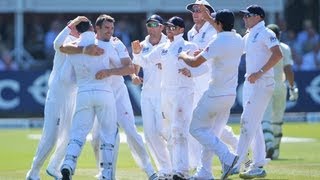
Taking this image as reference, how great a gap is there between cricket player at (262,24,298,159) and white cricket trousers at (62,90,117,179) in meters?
5.21

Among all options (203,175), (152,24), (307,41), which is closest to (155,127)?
(203,175)

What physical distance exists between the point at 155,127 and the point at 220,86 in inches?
55.3

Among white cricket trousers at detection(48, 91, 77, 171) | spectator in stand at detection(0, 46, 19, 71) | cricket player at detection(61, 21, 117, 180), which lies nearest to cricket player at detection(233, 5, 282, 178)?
cricket player at detection(61, 21, 117, 180)

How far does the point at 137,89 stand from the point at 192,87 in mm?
13196

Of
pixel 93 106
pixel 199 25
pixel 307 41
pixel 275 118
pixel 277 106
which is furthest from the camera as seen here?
pixel 307 41

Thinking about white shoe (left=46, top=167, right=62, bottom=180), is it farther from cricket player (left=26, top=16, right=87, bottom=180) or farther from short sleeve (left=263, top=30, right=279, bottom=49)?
short sleeve (left=263, top=30, right=279, bottom=49)

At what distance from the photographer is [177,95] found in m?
14.5

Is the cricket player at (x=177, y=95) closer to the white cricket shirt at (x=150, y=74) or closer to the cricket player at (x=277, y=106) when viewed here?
the white cricket shirt at (x=150, y=74)

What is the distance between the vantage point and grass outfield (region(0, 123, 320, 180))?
15.4 meters

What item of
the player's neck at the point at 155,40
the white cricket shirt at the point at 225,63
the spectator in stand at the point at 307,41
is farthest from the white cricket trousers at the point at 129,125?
the spectator in stand at the point at 307,41

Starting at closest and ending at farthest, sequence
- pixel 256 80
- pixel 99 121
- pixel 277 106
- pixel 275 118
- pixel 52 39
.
A: pixel 99 121
pixel 256 80
pixel 277 106
pixel 275 118
pixel 52 39

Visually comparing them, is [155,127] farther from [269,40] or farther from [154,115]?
[269,40]

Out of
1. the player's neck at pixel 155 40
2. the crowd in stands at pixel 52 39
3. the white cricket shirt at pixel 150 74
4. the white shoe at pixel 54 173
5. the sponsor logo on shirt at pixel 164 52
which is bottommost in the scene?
the crowd in stands at pixel 52 39

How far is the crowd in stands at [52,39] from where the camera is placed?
99.0 ft
